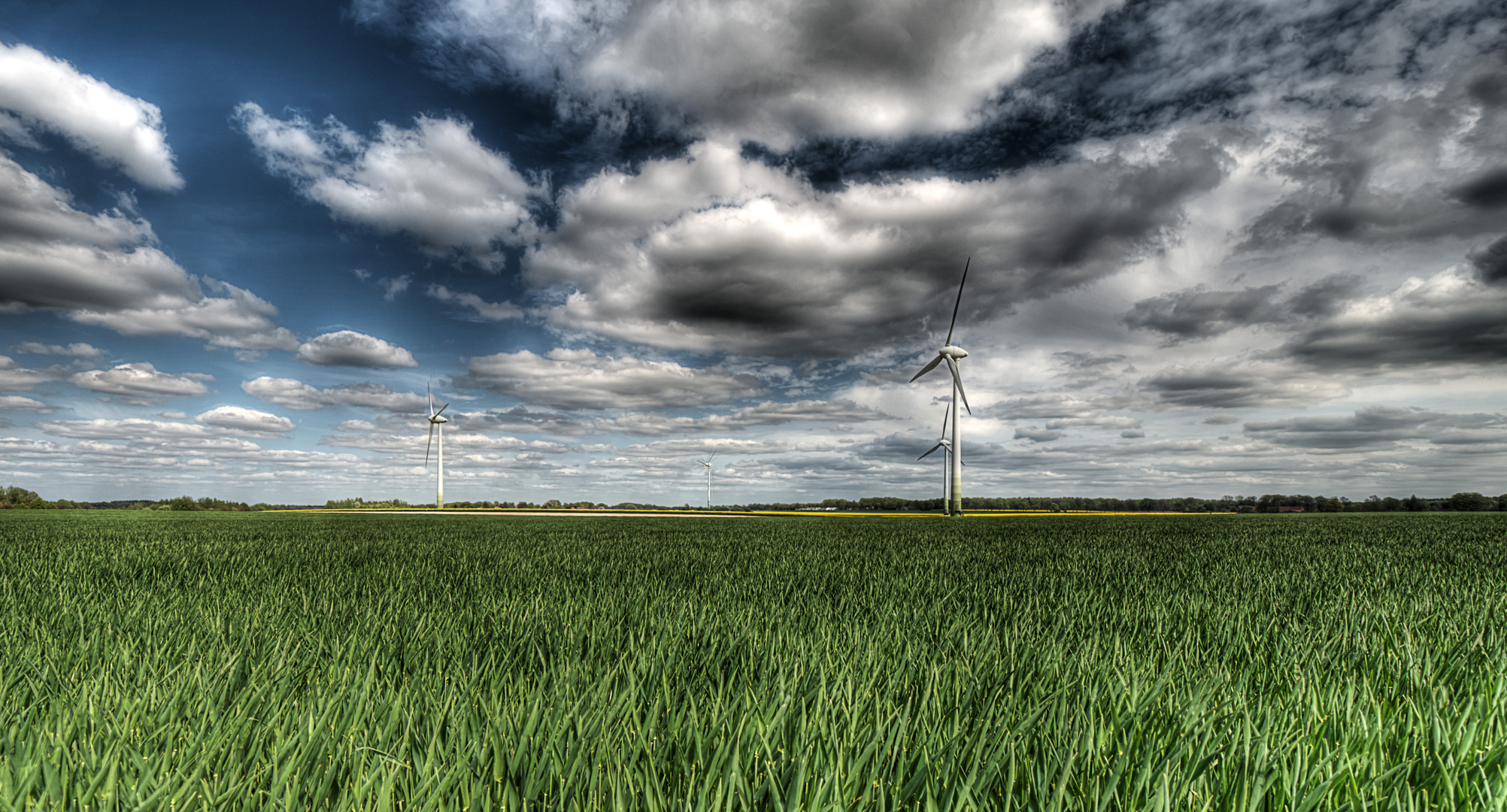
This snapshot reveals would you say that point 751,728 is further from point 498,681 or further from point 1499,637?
point 1499,637

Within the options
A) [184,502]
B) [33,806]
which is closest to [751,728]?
[33,806]

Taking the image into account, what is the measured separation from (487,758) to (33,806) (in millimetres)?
1204

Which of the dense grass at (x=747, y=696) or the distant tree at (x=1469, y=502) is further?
the distant tree at (x=1469, y=502)

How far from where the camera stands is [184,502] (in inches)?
3214

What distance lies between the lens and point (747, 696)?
2.53 meters

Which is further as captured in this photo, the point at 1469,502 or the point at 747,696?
the point at 1469,502

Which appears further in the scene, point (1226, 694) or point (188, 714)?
point (1226, 694)

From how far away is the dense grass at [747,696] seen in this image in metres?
1.88

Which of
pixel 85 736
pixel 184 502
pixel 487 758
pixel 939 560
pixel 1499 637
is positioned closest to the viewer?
pixel 487 758

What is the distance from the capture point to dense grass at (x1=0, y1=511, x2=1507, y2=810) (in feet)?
6.16

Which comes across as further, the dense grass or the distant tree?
the distant tree

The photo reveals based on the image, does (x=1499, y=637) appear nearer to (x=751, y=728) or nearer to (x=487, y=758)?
(x=751, y=728)

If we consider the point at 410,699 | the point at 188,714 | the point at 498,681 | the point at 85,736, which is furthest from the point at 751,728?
the point at 85,736

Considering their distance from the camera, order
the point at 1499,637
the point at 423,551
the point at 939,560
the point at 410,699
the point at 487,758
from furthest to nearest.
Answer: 1. the point at 423,551
2. the point at 939,560
3. the point at 1499,637
4. the point at 410,699
5. the point at 487,758
